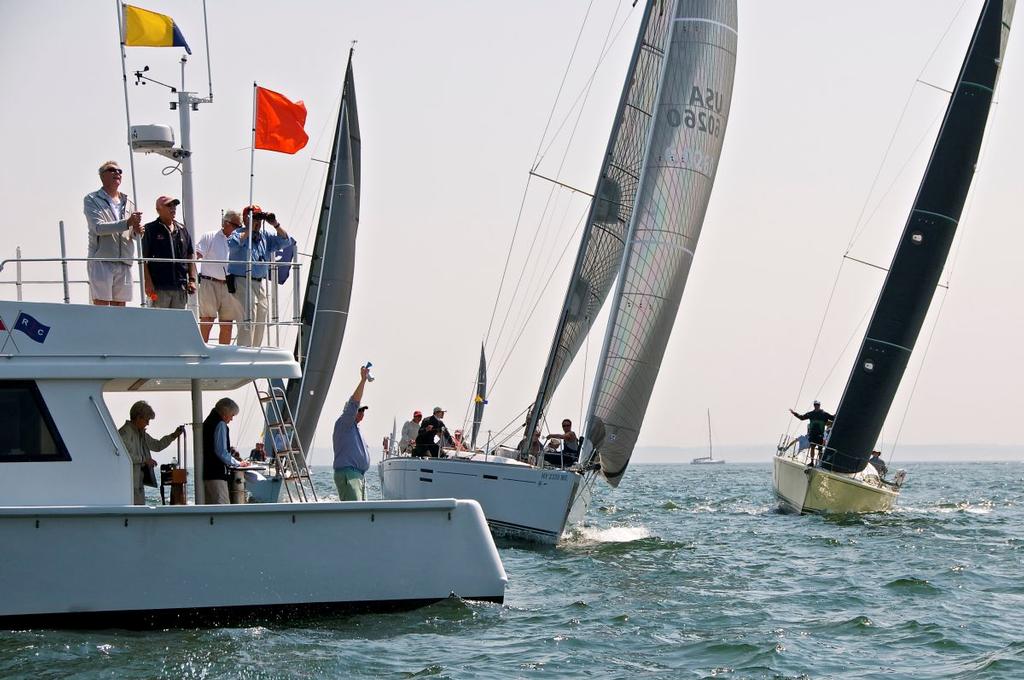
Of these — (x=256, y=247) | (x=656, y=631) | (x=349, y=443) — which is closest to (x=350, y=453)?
(x=349, y=443)

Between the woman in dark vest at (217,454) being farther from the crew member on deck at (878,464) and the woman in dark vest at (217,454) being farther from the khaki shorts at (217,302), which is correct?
the crew member on deck at (878,464)

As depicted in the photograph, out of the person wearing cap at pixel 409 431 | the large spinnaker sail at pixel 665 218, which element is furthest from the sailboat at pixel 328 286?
the large spinnaker sail at pixel 665 218

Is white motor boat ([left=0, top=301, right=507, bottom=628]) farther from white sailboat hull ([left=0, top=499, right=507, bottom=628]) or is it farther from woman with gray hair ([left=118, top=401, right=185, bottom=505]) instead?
woman with gray hair ([left=118, top=401, right=185, bottom=505])

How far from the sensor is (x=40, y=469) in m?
10.6

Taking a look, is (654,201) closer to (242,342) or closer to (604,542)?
(604,542)

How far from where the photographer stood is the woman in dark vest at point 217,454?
36.5ft

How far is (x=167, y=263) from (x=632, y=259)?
32.5 feet

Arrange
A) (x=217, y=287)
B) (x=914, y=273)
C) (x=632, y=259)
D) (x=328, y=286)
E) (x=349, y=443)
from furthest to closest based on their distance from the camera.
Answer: (x=914, y=273) < (x=328, y=286) < (x=632, y=259) < (x=349, y=443) < (x=217, y=287)

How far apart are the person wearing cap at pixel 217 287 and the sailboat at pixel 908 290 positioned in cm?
1693

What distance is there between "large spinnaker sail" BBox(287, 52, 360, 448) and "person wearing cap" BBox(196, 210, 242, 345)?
42.2ft

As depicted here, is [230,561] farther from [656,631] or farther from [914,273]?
[914,273]

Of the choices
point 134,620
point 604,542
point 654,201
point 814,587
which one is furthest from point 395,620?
point 654,201

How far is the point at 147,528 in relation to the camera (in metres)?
10.2

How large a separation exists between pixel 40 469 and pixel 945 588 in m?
9.33
